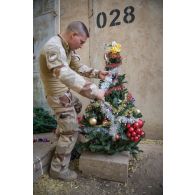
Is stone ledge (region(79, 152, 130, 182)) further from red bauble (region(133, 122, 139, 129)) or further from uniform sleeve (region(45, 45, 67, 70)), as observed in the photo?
uniform sleeve (region(45, 45, 67, 70))

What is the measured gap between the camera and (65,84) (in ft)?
2.79

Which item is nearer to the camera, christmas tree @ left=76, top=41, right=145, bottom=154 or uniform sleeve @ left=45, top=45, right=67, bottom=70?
uniform sleeve @ left=45, top=45, right=67, bottom=70

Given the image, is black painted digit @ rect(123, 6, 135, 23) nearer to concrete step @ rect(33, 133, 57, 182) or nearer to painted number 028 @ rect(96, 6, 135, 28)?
painted number 028 @ rect(96, 6, 135, 28)

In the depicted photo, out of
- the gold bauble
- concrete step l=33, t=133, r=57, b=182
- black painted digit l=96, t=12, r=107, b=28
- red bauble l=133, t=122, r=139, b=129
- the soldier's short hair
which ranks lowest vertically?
concrete step l=33, t=133, r=57, b=182

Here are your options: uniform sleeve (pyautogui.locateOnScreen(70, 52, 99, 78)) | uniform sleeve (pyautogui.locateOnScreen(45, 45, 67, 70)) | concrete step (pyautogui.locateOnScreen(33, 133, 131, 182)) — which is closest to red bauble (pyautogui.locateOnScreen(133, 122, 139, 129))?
concrete step (pyautogui.locateOnScreen(33, 133, 131, 182))

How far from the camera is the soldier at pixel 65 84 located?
84 cm

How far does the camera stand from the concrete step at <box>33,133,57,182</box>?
2.99 feet

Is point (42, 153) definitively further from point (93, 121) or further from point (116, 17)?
point (116, 17)

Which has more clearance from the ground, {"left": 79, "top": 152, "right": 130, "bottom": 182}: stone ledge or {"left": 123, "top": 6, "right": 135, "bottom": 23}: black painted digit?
{"left": 123, "top": 6, "right": 135, "bottom": 23}: black painted digit

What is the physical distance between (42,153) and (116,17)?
0.54 m
